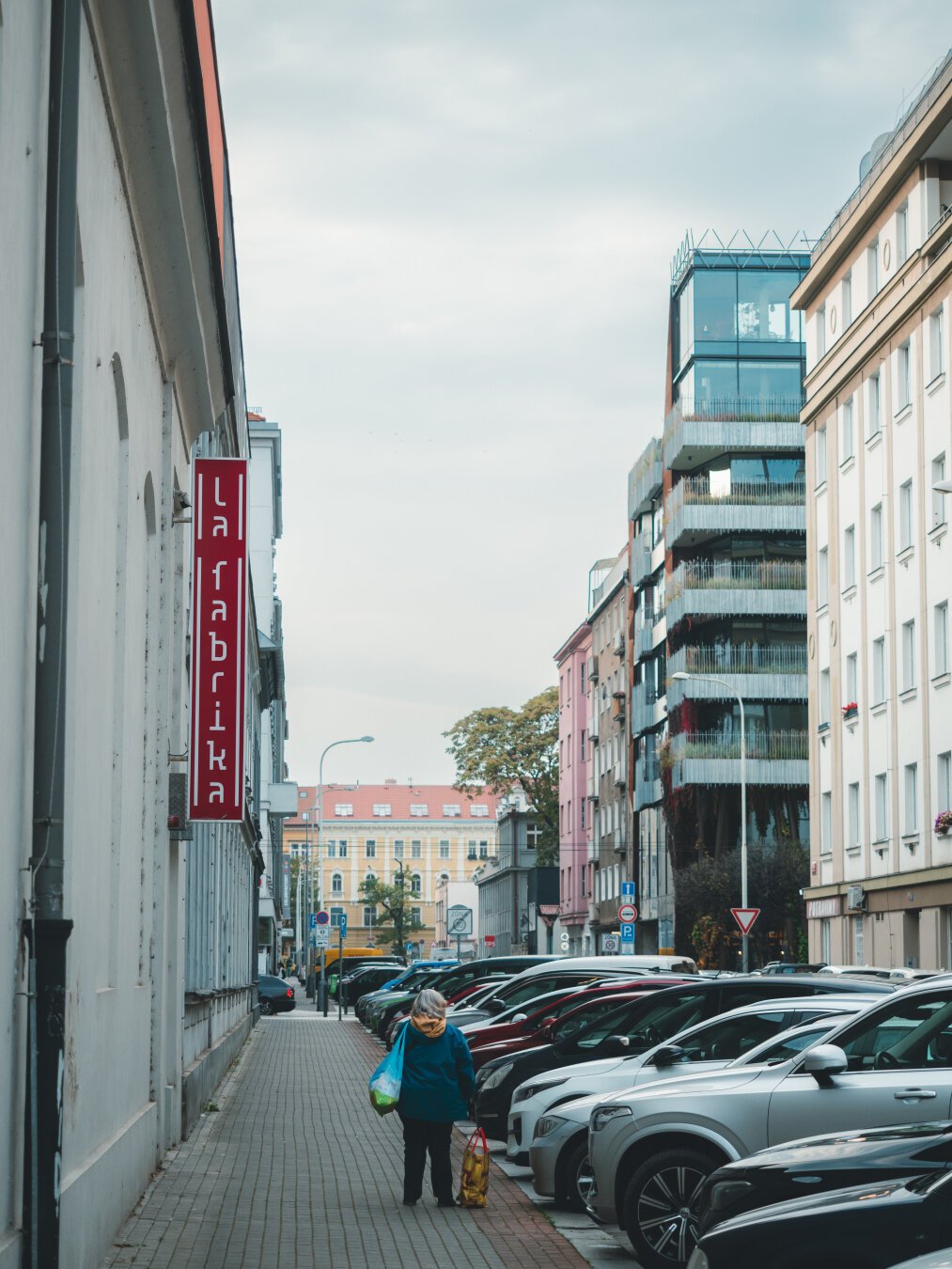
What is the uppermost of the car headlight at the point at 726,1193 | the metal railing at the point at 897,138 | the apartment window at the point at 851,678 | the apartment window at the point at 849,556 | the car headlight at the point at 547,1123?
the metal railing at the point at 897,138

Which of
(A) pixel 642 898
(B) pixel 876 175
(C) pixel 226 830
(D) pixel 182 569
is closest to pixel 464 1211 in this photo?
(D) pixel 182 569

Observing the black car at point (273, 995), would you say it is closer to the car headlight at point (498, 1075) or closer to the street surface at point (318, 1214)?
the street surface at point (318, 1214)

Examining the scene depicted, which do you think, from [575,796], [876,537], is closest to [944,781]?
[876,537]

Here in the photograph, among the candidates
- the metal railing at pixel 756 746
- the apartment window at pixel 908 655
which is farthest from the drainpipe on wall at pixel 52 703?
the metal railing at pixel 756 746

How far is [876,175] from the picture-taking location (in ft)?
145

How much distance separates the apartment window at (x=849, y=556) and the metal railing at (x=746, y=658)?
1553cm

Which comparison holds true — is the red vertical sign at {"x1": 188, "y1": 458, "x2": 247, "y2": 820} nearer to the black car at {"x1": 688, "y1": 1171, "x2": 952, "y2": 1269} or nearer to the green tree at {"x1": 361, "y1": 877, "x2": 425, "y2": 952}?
the black car at {"x1": 688, "y1": 1171, "x2": 952, "y2": 1269}

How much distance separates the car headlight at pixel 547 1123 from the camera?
13.4 meters

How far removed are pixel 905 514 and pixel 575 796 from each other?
48.0 m

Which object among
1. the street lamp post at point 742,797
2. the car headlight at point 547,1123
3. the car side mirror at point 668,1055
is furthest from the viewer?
the street lamp post at point 742,797

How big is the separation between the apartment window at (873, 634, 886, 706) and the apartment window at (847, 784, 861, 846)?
2851 mm

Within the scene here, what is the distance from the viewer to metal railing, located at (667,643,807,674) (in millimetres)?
62469

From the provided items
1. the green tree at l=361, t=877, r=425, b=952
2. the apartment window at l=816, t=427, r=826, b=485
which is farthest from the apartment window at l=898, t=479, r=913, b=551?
the green tree at l=361, t=877, r=425, b=952

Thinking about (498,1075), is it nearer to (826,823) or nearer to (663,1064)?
(663,1064)
